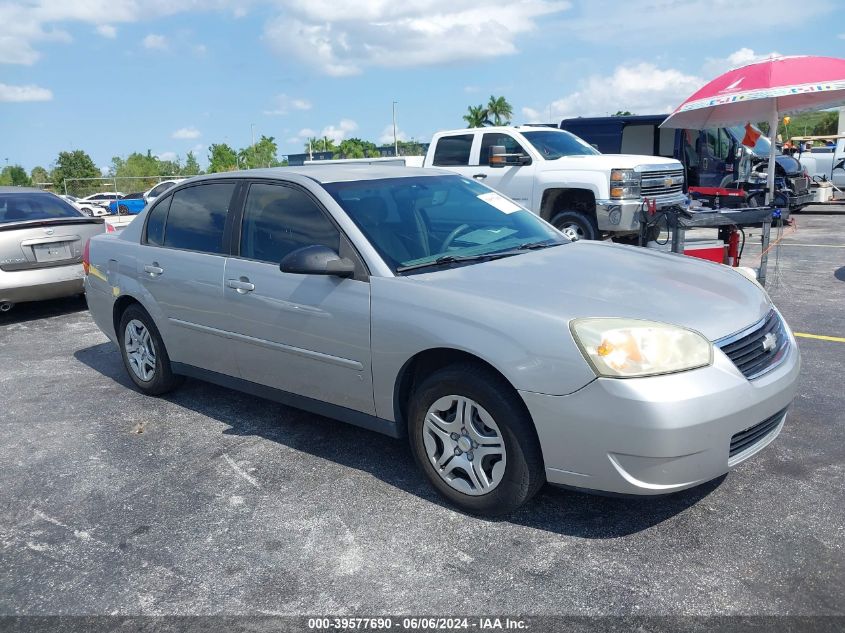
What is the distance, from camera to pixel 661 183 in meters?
10.8

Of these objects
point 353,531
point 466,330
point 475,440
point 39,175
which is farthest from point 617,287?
point 39,175

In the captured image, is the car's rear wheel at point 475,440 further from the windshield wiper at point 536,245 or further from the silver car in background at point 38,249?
the silver car in background at point 38,249

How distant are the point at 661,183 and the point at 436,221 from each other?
24.5 feet

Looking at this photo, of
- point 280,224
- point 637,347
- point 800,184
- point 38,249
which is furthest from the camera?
point 800,184

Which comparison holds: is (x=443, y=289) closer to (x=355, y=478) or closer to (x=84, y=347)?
(x=355, y=478)

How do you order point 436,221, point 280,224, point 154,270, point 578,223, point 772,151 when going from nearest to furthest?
point 436,221 → point 280,224 → point 154,270 → point 772,151 → point 578,223

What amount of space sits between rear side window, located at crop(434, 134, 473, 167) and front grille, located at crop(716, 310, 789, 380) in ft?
28.2

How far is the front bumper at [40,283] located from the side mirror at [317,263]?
546cm

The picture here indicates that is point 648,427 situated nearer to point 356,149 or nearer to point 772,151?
point 772,151

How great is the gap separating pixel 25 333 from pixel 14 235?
1048 mm

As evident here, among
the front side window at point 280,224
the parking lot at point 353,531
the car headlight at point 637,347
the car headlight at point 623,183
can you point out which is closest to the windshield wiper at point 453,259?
the front side window at point 280,224

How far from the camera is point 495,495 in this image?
335 cm

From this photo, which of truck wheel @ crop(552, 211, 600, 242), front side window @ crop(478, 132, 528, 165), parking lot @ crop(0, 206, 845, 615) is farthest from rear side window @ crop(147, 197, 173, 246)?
front side window @ crop(478, 132, 528, 165)

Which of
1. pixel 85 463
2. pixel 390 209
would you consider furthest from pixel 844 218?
pixel 85 463
